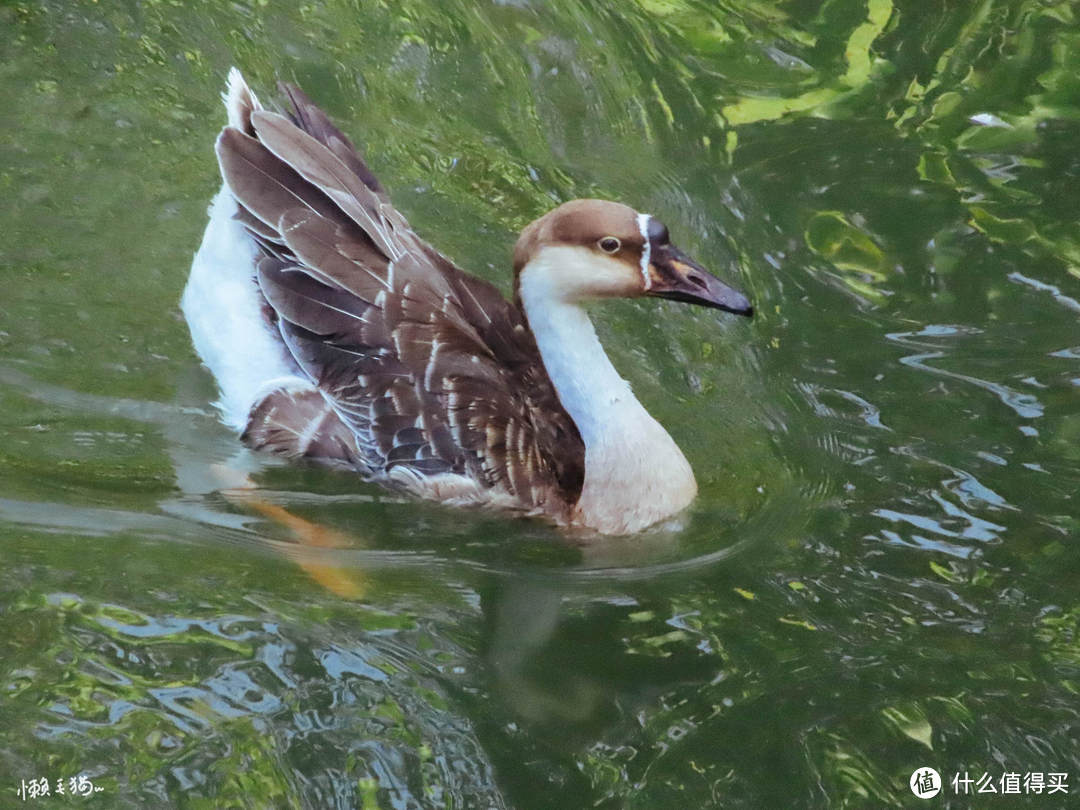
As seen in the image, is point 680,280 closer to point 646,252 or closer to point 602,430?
point 646,252

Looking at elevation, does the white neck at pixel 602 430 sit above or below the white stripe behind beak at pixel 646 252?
below

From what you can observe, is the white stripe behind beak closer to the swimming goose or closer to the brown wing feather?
the swimming goose

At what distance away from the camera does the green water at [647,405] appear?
490 cm

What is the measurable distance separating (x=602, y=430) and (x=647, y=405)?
998 mm

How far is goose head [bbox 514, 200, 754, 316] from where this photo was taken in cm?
577

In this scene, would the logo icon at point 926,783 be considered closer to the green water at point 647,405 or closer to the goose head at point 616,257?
the green water at point 647,405

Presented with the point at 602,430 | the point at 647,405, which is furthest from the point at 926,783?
the point at 647,405

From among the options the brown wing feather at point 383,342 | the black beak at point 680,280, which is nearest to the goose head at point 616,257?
the black beak at point 680,280

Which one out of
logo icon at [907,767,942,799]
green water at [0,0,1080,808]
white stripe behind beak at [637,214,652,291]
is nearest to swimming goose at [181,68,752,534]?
white stripe behind beak at [637,214,652,291]

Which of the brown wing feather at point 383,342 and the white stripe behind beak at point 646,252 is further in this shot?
the brown wing feather at point 383,342

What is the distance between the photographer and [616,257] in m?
→ 5.82

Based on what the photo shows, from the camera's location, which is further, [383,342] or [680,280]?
[383,342]

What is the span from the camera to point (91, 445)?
6367mm

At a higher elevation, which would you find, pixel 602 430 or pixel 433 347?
pixel 433 347
